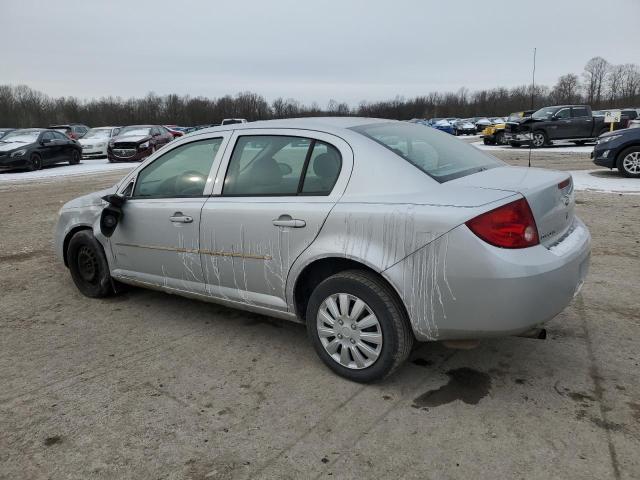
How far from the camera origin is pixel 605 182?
11.1 meters

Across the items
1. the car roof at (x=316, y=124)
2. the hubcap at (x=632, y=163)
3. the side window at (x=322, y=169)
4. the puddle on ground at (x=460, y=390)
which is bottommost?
the puddle on ground at (x=460, y=390)

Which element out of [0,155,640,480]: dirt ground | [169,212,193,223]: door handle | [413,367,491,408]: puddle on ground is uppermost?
[169,212,193,223]: door handle

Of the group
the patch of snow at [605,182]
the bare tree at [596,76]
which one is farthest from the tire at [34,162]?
the bare tree at [596,76]

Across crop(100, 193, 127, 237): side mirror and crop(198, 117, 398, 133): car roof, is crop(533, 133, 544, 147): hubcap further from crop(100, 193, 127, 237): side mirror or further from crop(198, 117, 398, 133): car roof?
crop(100, 193, 127, 237): side mirror

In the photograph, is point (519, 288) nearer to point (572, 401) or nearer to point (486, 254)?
point (486, 254)

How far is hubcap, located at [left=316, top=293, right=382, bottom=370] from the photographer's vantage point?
2.97 metres

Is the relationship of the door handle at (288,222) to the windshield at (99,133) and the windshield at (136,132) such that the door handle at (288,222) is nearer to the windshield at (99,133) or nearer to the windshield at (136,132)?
the windshield at (136,132)

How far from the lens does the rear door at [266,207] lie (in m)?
3.14

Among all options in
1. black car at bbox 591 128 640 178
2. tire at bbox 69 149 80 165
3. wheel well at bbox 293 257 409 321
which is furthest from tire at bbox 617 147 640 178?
tire at bbox 69 149 80 165

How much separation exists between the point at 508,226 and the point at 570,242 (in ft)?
2.12

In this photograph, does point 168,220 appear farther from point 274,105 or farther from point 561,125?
point 274,105

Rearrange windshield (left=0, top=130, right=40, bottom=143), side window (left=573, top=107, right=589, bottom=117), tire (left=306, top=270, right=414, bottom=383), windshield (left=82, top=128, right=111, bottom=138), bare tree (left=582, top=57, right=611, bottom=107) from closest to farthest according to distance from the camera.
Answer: tire (left=306, top=270, right=414, bottom=383), windshield (left=0, top=130, right=40, bottom=143), side window (left=573, top=107, right=589, bottom=117), windshield (left=82, top=128, right=111, bottom=138), bare tree (left=582, top=57, right=611, bottom=107)

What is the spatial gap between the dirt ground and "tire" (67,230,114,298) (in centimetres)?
28

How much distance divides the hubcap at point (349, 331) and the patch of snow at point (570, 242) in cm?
105
